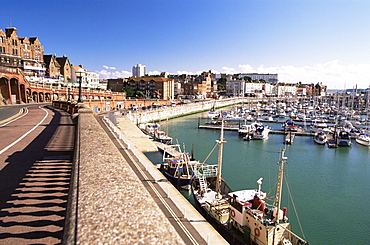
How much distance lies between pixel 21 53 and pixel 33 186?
7153 cm

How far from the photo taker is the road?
7289mm

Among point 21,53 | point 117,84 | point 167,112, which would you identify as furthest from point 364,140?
point 117,84

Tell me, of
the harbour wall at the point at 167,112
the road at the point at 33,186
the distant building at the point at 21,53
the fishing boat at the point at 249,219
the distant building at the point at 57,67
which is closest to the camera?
the road at the point at 33,186

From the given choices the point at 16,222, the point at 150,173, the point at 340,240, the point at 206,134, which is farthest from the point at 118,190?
the point at 206,134

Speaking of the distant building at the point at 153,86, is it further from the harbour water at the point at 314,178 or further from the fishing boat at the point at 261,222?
the fishing boat at the point at 261,222

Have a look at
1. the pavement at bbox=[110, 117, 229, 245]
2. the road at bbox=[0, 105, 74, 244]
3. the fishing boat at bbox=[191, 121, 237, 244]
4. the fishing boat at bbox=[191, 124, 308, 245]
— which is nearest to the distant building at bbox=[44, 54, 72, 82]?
the road at bbox=[0, 105, 74, 244]

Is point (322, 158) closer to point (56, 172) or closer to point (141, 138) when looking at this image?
point (141, 138)

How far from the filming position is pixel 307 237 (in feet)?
53.1

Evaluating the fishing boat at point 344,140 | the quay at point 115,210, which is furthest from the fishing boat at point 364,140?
the quay at point 115,210

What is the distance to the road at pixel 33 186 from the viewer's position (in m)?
7.29

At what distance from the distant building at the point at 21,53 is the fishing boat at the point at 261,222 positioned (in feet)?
206

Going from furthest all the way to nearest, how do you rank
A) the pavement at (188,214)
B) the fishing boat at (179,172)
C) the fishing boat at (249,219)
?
1. the fishing boat at (179,172)
2. the fishing boat at (249,219)
3. the pavement at (188,214)

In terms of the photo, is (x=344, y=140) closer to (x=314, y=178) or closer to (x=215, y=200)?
(x=314, y=178)

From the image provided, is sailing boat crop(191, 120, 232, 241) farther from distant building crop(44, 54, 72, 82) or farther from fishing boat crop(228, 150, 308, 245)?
distant building crop(44, 54, 72, 82)
